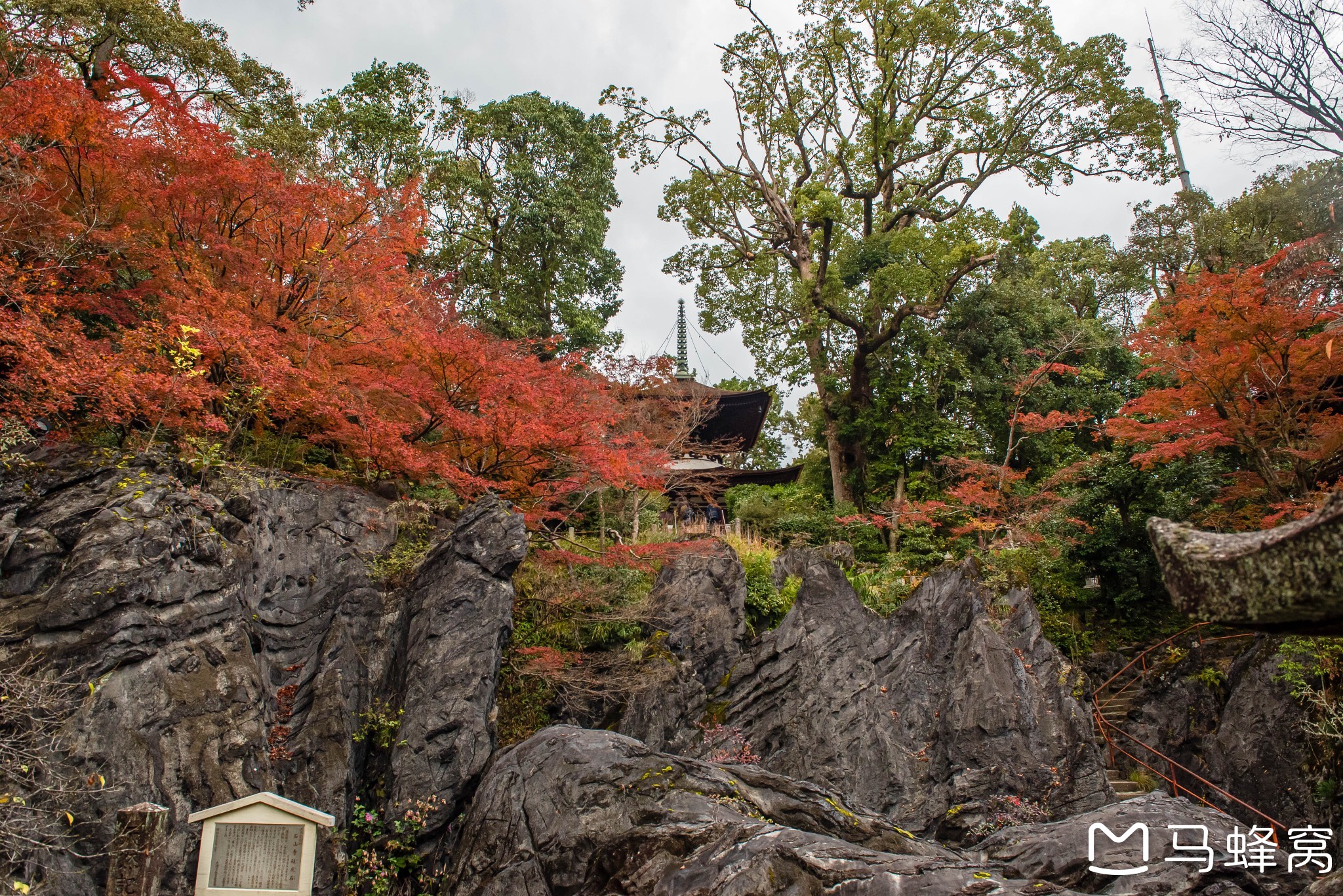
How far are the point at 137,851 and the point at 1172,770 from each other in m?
11.7

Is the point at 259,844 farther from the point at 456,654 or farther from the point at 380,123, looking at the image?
A: the point at 380,123

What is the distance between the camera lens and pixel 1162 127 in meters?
16.4

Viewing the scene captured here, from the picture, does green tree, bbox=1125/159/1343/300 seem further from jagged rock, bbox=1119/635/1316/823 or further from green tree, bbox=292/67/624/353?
green tree, bbox=292/67/624/353

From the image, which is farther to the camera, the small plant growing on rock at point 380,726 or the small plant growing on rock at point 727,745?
the small plant growing on rock at point 727,745

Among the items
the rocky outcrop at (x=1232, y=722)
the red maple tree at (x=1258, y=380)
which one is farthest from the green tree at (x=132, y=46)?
the rocky outcrop at (x=1232, y=722)

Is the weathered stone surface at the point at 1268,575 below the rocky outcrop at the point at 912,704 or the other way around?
the other way around

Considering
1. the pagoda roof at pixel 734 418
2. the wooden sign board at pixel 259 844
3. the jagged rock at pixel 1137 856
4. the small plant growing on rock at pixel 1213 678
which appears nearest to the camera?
the wooden sign board at pixel 259 844

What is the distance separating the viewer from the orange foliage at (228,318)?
7.07 meters

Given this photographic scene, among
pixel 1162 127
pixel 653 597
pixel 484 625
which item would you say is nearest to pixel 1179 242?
pixel 1162 127

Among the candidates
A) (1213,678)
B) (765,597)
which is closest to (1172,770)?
(1213,678)

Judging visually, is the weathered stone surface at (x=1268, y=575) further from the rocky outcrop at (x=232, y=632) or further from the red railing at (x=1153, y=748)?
the red railing at (x=1153, y=748)

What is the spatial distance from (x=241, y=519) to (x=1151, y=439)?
1207 cm

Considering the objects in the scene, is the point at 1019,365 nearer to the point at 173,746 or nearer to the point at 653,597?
the point at 653,597

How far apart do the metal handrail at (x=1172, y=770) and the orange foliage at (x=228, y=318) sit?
7.78 meters
